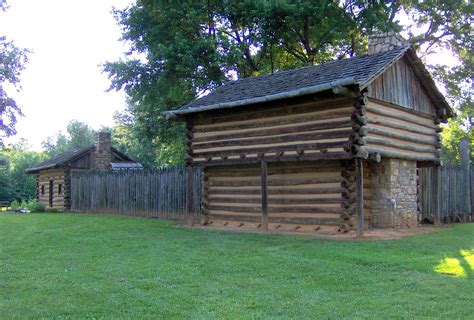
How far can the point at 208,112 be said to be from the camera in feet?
54.2

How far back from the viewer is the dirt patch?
12470mm

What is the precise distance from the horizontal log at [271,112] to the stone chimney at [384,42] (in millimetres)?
3620

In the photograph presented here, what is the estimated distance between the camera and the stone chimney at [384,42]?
15375mm

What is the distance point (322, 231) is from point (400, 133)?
13.1 ft

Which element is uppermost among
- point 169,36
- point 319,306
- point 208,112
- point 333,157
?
point 169,36

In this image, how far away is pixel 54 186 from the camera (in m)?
31.2

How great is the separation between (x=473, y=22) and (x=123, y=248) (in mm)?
24774

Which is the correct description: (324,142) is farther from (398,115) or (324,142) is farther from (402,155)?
(398,115)

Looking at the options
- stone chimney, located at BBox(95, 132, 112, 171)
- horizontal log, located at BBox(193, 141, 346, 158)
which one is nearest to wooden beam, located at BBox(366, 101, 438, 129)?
horizontal log, located at BBox(193, 141, 346, 158)

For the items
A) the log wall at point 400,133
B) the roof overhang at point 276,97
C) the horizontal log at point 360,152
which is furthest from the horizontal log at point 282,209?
the roof overhang at point 276,97

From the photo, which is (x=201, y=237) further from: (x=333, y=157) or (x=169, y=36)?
(x=169, y=36)

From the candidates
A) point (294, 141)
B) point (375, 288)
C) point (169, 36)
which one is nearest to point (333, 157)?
point (294, 141)

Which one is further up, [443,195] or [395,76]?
[395,76]

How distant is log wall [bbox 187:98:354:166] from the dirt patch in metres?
2.08
